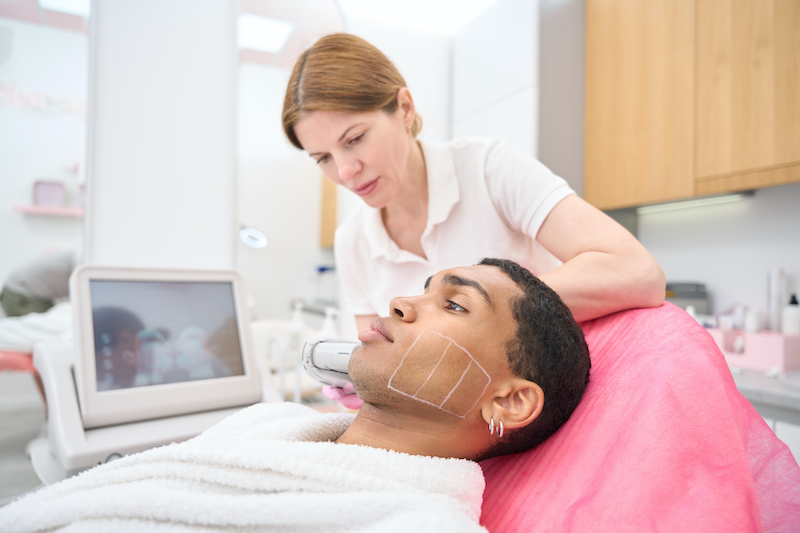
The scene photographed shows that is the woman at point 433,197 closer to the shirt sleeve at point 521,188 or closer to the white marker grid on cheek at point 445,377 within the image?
the shirt sleeve at point 521,188

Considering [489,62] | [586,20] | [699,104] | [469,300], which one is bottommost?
[469,300]

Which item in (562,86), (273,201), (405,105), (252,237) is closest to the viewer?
(405,105)

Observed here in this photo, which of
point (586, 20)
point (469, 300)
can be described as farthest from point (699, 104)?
point (469, 300)

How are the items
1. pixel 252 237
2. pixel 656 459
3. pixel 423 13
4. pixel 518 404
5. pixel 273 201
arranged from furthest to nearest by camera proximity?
1. pixel 423 13
2. pixel 273 201
3. pixel 252 237
4. pixel 518 404
5. pixel 656 459

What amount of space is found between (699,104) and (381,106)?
1.66 m

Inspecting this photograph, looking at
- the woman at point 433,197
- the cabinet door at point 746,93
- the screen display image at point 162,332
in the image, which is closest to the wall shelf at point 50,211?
the screen display image at point 162,332

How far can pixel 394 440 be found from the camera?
0.75m

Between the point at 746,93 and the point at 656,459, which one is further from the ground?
the point at 746,93

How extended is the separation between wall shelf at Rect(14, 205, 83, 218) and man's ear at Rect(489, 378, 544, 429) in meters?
2.09

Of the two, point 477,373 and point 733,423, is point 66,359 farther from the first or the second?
point 733,423

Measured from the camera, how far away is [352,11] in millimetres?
2744

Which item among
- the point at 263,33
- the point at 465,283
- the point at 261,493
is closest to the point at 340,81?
the point at 465,283

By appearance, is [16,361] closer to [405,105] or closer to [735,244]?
[405,105]

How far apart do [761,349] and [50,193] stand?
3063 mm
